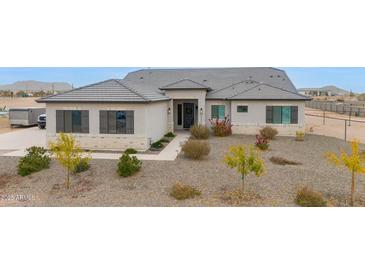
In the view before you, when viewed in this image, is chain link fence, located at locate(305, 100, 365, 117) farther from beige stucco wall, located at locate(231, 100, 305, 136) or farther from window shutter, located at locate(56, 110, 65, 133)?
window shutter, located at locate(56, 110, 65, 133)

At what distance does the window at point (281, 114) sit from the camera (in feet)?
74.4

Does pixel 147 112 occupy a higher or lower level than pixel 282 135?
higher

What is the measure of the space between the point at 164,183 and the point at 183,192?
156 cm

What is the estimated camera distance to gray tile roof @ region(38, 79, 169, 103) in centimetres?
1700

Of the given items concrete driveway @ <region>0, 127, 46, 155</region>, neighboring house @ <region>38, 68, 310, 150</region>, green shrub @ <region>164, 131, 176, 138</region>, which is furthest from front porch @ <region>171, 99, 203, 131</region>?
concrete driveway @ <region>0, 127, 46, 155</region>

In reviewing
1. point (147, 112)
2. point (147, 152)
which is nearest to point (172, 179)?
point (147, 152)

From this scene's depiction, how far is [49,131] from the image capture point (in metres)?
17.8

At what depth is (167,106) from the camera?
917 inches

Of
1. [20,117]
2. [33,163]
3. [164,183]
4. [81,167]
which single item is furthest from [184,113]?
[20,117]

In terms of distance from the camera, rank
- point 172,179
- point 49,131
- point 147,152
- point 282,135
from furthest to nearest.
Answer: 1. point 282,135
2. point 49,131
3. point 147,152
4. point 172,179

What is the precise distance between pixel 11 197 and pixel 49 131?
8444mm

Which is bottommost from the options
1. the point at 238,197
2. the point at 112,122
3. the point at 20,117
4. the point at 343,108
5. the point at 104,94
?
the point at 238,197

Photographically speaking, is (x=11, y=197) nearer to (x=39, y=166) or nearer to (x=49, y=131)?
(x=39, y=166)

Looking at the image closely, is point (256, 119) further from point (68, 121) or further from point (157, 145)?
point (68, 121)
